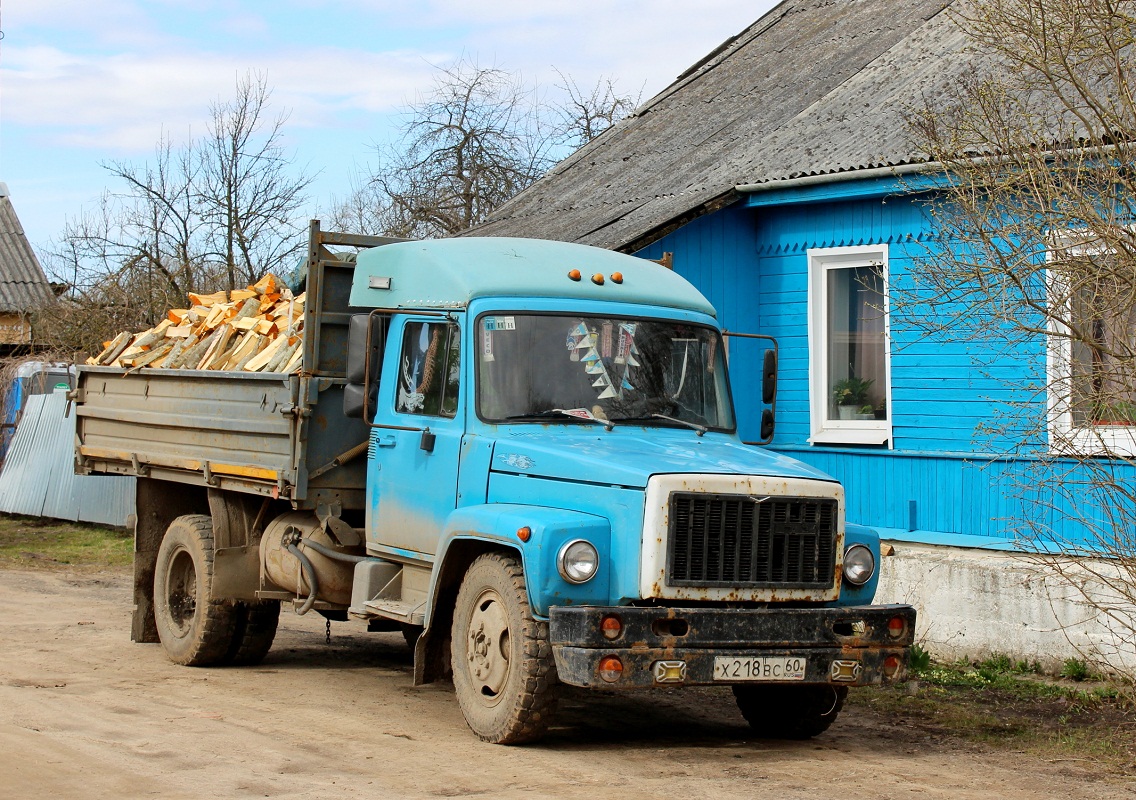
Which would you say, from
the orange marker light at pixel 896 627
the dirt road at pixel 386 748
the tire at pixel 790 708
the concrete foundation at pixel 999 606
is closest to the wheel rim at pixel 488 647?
the dirt road at pixel 386 748

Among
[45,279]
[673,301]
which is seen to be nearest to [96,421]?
[673,301]

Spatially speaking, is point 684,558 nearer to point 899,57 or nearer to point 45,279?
point 899,57

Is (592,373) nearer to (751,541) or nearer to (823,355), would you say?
(751,541)

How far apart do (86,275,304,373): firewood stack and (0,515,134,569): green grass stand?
5.52 m

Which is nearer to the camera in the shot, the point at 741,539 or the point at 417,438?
the point at 741,539

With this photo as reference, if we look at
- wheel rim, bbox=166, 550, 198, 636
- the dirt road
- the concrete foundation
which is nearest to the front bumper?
the dirt road

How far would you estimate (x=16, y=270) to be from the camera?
30.2 m

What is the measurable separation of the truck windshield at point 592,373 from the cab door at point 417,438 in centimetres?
24

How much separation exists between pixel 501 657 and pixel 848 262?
6372 millimetres

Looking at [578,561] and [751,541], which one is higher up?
[751,541]

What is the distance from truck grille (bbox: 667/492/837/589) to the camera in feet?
21.7

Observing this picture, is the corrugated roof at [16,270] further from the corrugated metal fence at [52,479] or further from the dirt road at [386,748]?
the dirt road at [386,748]

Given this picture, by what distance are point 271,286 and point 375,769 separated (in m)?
4.79

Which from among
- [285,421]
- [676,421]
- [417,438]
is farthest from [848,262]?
[285,421]
